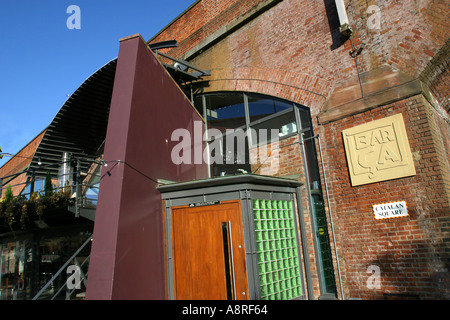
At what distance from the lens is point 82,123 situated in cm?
1099

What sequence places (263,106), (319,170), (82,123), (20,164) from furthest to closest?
1. (20,164)
2. (82,123)
3. (263,106)
4. (319,170)

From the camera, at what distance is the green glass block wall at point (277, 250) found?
6356 millimetres

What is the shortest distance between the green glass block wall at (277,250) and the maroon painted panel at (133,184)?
2063mm

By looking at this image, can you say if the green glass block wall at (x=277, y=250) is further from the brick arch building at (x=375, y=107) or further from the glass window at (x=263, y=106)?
the glass window at (x=263, y=106)

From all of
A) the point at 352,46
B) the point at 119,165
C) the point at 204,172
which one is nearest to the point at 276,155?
the point at 204,172

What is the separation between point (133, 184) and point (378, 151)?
487cm

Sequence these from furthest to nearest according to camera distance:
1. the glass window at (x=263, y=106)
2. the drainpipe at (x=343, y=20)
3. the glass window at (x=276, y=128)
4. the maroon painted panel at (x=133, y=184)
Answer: the glass window at (x=263, y=106), the glass window at (x=276, y=128), the drainpipe at (x=343, y=20), the maroon painted panel at (x=133, y=184)

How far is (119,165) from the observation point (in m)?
5.72

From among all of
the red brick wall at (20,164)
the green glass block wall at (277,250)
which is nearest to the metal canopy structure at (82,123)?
the green glass block wall at (277,250)

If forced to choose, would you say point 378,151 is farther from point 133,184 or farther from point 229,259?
point 133,184

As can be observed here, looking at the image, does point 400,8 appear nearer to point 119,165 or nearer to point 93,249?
point 119,165
